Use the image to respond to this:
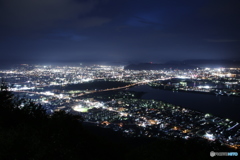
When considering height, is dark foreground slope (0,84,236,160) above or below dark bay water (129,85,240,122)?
above

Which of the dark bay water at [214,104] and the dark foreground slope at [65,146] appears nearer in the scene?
the dark foreground slope at [65,146]

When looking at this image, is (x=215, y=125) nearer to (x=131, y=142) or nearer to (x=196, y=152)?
(x=131, y=142)

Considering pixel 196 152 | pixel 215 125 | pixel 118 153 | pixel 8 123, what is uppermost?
pixel 8 123

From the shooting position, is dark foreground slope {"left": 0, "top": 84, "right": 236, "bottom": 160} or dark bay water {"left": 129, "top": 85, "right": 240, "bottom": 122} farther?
dark bay water {"left": 129, "top": 85, "right": 240, "bottom": 122}

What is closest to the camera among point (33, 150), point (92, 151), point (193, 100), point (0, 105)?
point (33, 150)

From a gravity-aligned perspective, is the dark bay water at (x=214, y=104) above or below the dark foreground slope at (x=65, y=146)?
below

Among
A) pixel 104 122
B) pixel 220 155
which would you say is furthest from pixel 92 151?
pixel 104 122

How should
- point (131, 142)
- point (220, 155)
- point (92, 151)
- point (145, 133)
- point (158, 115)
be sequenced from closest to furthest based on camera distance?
point (220, 155)
point (92, 151)
point (131, 142)
point (145, 133)
point (158, 115)

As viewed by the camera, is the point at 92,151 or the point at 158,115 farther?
the point at 158,115

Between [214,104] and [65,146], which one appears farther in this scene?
[214,104]

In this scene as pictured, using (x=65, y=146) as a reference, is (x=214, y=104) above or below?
below

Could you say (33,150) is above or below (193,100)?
above
